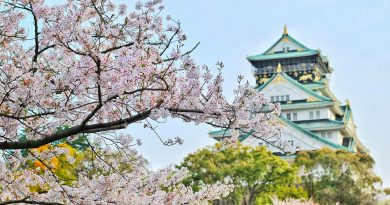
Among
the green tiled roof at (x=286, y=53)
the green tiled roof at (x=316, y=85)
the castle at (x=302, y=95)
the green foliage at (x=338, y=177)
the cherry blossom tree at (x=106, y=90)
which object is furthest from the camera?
the green tiled roof at (x=286, y=53)

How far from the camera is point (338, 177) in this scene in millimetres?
31969

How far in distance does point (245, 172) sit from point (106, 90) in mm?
21597

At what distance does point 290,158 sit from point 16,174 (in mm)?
37106

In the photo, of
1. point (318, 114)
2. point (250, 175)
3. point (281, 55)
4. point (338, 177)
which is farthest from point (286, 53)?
point (250, 175)

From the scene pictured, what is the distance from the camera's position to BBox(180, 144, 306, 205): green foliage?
2683 cm

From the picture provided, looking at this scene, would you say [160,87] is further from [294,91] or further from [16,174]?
[294,91]

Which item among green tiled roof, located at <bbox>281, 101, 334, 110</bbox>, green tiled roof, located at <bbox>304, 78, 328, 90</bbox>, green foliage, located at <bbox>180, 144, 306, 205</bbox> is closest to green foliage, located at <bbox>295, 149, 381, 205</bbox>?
green foliage, located at <bbox>180, 144, 306, 205</bbox>

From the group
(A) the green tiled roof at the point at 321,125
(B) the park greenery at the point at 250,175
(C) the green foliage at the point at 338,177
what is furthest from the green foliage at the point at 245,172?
(A) the green tiled roof at the point at 321,125

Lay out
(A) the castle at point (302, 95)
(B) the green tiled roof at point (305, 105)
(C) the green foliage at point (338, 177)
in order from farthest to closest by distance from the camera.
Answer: (B) the green tiled roof at point (305, 105)
(A) the castle at point (302, 95)
(C) the green foliage at point (338, 177)

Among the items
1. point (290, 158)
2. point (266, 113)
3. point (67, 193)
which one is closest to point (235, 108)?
point (266, 113)

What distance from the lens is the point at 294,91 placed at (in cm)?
5122

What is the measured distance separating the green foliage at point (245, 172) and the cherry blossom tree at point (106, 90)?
66.5 feet

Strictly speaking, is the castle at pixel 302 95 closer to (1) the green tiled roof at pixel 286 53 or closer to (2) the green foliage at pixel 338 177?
(1) the green tiled roof at pixel 286 53

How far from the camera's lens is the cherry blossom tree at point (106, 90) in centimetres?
554
